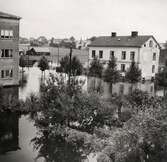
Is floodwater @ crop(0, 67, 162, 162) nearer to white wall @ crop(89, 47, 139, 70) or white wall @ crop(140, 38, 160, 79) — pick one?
white wall @ crop(89, 47, 139, 70)

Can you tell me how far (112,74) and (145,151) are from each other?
28.4m

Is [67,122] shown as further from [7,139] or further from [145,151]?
[145,151]

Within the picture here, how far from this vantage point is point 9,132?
1948 cm

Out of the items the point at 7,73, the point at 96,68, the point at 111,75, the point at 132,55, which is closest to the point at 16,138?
the point at 7,73

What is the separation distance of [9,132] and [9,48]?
1616cm

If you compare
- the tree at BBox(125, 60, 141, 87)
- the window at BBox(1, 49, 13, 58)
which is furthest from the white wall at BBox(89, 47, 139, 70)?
the window at BBox(1, 49, 13, 58)

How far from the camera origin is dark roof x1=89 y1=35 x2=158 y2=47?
46.5 meters

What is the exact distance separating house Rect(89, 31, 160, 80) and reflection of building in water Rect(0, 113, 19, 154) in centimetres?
2543

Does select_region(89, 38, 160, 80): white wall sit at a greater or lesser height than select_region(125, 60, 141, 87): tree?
greater

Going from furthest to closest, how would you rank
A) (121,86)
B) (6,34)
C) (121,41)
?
(121,41), (121,86), (6,34)

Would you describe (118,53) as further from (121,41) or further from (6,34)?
(6,34)

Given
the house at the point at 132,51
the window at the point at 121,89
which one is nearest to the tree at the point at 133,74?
the window at the point at 121,89

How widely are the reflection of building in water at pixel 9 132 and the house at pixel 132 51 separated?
83.4ft

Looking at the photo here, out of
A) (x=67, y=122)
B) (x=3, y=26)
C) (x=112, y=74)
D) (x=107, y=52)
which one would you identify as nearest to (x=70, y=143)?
(x=67, y=122)
